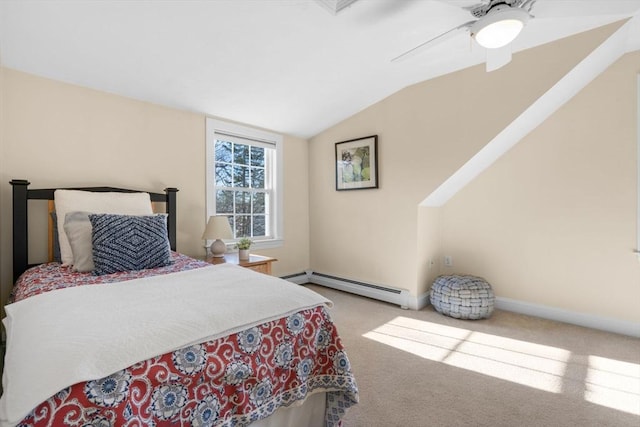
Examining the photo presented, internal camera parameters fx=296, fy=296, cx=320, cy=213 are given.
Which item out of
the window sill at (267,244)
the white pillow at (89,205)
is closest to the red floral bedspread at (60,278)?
the white pillow at (89,205)

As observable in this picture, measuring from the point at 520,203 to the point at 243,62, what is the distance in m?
3.04

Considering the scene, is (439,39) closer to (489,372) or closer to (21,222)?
(489,372)

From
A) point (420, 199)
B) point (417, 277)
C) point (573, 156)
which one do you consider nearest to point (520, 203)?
point (573, 156)

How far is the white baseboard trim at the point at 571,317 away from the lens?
2.57m

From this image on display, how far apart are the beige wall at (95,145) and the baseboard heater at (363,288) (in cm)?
172

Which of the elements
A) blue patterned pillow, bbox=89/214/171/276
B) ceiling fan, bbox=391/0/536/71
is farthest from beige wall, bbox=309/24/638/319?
blue patterned pillow, bbox=89/214/171/276

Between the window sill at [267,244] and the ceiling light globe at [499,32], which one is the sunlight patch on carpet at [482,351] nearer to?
the window sill at [267,244]

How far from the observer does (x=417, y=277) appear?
3227mm

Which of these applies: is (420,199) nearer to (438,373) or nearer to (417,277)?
(417,277)

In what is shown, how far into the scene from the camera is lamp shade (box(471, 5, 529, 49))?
1484 mm

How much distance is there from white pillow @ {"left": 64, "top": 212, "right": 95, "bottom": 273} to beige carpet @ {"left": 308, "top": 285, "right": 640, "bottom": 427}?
71.0 inches

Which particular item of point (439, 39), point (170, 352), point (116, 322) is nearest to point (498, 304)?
point (439, 39)

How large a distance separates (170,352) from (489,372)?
2057 mm

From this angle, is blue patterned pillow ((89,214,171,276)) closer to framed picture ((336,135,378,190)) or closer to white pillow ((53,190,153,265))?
white pillow ((53,190,153,265))
